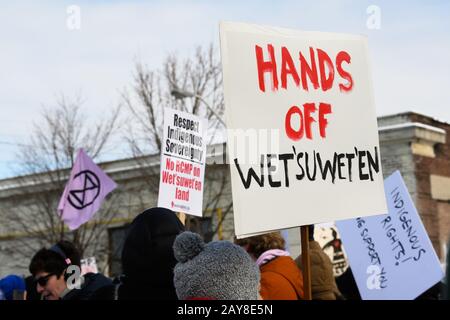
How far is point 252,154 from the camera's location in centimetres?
387

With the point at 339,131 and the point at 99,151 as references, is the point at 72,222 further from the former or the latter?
the point at 99,151

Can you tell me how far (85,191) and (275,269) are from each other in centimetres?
683

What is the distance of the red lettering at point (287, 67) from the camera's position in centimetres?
422

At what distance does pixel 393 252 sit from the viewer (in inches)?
274

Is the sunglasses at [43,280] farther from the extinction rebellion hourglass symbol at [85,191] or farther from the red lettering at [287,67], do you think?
the extinction rebellion hourglass symbol at [85,191]

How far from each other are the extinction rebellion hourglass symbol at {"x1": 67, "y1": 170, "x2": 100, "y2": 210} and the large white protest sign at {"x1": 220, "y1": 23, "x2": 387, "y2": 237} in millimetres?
7098

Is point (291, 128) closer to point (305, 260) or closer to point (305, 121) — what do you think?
point (305, 121)

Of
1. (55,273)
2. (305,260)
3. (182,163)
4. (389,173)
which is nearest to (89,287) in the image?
(55,273)

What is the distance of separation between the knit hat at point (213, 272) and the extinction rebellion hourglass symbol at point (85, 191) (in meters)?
8.13

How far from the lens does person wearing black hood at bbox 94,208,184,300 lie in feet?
13.9

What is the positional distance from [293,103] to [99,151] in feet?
72.6

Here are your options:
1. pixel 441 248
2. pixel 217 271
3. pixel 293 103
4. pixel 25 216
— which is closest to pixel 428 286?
pixel 293 103

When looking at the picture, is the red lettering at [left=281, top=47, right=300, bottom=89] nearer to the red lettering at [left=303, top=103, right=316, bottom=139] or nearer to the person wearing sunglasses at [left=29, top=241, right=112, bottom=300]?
the red lettering at [left=303, top=103, right=316, bottom=139]

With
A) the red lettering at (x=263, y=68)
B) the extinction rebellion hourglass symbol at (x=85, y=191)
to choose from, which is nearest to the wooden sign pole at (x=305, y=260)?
the red lettering at (x=263, y=68)
